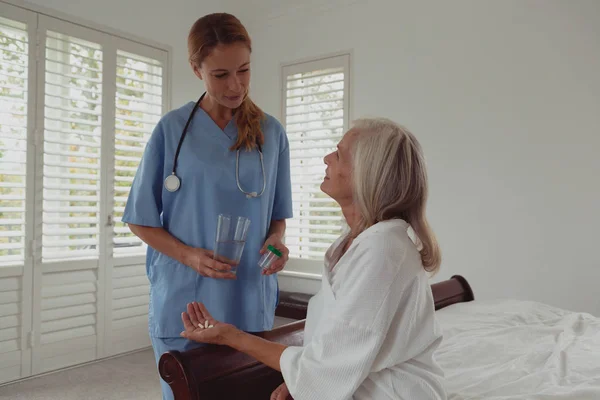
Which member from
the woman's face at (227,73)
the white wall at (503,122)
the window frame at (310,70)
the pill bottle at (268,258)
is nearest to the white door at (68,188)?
the window frame at (310,70)

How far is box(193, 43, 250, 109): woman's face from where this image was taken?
140cm

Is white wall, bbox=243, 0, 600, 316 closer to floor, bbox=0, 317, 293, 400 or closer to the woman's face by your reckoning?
floor, bbox=0, 317, 293, 400

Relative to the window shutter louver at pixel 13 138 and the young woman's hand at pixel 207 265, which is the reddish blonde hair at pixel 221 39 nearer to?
the young woman's hand at pixel 207 265

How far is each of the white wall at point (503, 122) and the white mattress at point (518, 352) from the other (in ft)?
2.54

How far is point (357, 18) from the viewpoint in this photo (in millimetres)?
3975

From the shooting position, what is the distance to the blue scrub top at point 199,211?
4.54 ft

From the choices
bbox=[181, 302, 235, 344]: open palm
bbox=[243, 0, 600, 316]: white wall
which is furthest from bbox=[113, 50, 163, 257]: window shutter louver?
bbox=[181, 302, 235, 344]: open palm

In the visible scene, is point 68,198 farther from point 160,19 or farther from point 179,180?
point 179,180

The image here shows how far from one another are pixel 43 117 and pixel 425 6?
8.53ft

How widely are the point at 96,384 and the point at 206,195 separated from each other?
2.37 meters

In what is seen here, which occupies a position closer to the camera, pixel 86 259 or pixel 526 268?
pixel 526 268

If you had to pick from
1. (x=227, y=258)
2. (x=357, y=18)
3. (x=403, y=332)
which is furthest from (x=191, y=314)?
(x=357, y=18)

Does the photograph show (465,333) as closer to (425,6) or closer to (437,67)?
(437,67)

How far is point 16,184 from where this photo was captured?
3.18m
